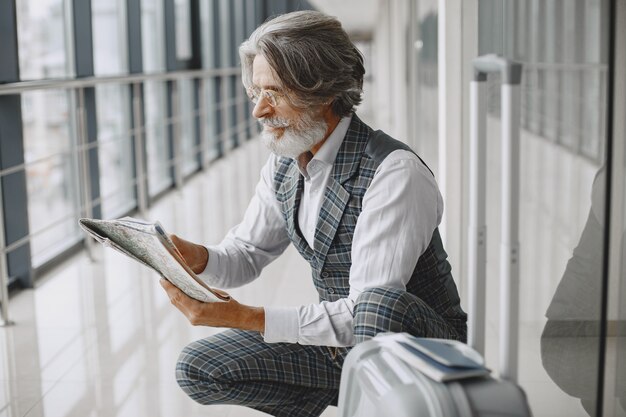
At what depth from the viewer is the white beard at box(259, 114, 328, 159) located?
1.20m

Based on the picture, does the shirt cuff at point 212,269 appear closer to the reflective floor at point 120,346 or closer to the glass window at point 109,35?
the reflective floor at point 120,346

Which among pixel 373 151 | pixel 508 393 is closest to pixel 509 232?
pixel 508 393

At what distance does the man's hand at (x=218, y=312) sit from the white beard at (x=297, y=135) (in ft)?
0.79

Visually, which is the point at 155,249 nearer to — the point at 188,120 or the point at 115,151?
the point at 115,151

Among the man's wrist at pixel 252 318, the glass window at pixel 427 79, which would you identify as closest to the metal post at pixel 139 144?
the glass window at pixel 427 79

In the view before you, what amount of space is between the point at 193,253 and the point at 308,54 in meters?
0.35

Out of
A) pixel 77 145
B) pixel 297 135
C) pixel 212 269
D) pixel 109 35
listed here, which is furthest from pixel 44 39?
pixel 297 135

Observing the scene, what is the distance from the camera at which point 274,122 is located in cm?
120

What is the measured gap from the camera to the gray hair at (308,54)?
3.82 feet

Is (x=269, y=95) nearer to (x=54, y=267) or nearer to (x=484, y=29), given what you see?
(x=484, y=29)

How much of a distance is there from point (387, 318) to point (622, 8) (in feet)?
1.50

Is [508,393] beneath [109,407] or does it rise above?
above

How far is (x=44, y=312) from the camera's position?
2.37m

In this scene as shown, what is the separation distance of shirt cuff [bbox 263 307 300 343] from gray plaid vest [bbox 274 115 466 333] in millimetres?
134
